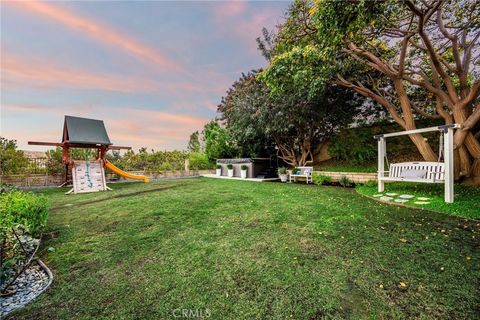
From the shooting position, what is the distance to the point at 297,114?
9.58m

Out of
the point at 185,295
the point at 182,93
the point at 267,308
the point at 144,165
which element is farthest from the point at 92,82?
the point at 267,308

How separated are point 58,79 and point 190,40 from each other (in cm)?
579

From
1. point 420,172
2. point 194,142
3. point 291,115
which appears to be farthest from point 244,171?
point 194,142

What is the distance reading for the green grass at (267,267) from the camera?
169cm

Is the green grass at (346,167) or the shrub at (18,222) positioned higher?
the green grass at (346,167)

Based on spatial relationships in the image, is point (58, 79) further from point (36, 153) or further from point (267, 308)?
point (267, 308)

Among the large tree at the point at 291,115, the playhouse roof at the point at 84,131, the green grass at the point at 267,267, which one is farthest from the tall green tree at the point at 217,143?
the green grass at the point at 267,267

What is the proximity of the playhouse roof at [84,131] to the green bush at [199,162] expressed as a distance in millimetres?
7521

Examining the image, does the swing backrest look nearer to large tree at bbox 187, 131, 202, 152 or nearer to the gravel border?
the gravel border

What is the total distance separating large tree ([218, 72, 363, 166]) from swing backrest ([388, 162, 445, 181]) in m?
4.11

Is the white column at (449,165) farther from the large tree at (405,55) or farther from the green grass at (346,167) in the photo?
the green grass at (346,167)

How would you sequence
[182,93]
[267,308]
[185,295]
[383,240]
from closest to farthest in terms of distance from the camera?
1. [267,308]
2. [185,295]
3. [383,240]
4. [182,93]

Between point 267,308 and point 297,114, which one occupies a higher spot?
point 297,114

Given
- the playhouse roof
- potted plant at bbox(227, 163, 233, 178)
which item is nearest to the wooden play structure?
the playhouse roof
